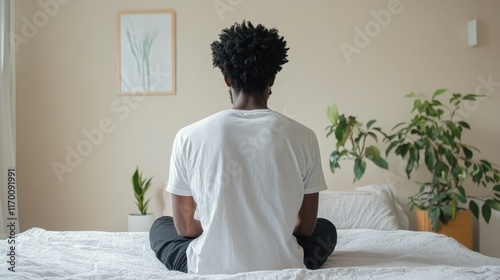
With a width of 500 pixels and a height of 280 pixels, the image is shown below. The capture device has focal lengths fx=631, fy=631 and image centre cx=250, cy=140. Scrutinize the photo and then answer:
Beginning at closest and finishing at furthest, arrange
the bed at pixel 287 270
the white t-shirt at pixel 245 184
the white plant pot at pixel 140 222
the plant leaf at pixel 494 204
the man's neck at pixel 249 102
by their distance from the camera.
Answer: the bed at pixel 287 270
the white t-shirt at pixel 245 184
the man's neck at pixel 249 102
the plant leaf at pixel 494 204
the white plant pot at pixel 140 222

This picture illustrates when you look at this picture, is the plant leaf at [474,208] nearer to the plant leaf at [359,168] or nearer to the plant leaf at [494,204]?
the plant leaf at [494,204]

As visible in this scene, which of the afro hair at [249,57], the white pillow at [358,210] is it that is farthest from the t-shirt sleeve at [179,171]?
the white pillow at [358,210]

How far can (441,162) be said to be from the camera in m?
3.70

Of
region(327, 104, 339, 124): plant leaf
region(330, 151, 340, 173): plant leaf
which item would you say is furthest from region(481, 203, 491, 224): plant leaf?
region(327, 104, 339, 124): plant leaf

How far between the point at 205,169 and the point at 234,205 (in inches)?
5.4

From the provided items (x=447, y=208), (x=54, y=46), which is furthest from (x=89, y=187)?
(x=447, y=208)

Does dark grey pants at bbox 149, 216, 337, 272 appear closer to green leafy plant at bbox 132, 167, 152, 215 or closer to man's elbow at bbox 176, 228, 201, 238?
man's elbow at bbox 176, 228, 201, 238

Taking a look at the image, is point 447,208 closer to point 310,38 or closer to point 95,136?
point 310,38

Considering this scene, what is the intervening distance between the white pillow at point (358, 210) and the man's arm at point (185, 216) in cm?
167

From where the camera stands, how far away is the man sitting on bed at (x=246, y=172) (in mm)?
1846
